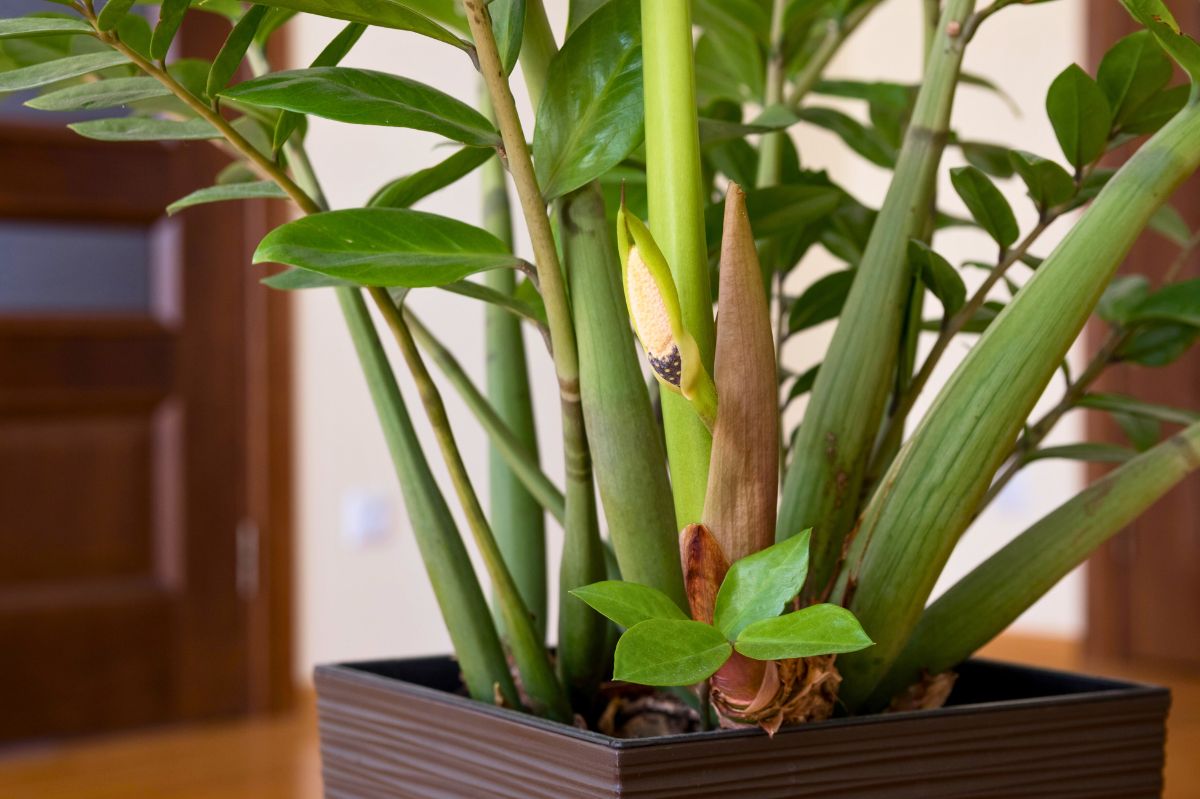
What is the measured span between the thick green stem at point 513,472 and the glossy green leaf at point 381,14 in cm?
18

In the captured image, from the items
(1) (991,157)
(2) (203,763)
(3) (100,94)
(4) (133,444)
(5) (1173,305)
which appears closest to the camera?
(3) (100,94)

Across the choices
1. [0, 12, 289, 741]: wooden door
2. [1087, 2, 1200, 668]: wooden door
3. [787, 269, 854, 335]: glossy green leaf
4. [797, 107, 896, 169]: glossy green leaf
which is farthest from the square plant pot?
[1087, 2, 1200, 668]: wooden door

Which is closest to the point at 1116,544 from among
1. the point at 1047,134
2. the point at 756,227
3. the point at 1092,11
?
the point at 1047,134

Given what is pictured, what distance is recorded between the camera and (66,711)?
237 cm

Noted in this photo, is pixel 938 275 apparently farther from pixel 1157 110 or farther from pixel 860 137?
pixel 860 137

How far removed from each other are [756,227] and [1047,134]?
9.20ft

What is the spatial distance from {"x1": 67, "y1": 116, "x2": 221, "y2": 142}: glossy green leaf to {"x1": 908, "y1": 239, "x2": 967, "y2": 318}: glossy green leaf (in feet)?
0.93

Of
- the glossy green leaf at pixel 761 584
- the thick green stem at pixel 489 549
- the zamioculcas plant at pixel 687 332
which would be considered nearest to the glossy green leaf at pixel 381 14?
the zamioculcas plant at pixel 687 332

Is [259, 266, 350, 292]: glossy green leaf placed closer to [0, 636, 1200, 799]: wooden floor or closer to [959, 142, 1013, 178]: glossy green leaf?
[959, 142, 1013, 178]: glossy green leaf

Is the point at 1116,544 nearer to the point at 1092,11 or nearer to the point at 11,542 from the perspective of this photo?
the point at 1092,11

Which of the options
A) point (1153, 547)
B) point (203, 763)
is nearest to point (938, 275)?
point (203, 763)

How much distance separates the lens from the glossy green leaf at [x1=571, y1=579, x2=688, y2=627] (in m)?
0.40

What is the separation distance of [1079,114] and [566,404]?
267 mm

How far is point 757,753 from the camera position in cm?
40
